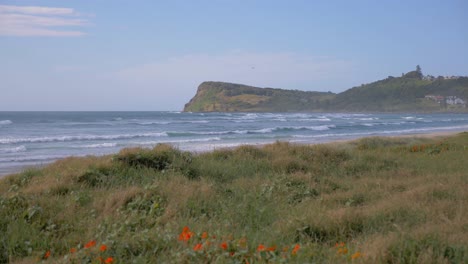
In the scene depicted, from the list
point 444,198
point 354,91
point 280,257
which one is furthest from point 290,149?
point 354,91

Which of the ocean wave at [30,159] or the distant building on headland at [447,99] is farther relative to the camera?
the distant building on headland at [447,99]

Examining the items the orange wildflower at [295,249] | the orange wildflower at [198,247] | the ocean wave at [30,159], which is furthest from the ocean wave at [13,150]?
the orange wildflower at [295,249]

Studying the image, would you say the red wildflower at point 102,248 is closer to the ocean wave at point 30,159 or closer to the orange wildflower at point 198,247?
the orange wildflower at point 198,247

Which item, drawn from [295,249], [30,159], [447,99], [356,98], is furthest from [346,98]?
[295,249]

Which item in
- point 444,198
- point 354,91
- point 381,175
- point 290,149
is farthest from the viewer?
point 354,91

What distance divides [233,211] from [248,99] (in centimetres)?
11174

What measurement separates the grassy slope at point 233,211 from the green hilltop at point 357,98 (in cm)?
10031

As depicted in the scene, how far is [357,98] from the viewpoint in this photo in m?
120

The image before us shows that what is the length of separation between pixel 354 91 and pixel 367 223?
409 feet

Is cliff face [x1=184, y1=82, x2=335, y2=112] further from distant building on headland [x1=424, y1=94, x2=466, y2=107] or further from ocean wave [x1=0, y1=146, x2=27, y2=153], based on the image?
ocean wave [x1=0, y1=146, x2=27, y2=153]

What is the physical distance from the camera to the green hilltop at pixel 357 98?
109438 millimetres

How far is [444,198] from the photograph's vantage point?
714cm

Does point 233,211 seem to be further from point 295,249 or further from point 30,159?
point 30,159

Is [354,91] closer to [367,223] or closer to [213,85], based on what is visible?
[213,85]
